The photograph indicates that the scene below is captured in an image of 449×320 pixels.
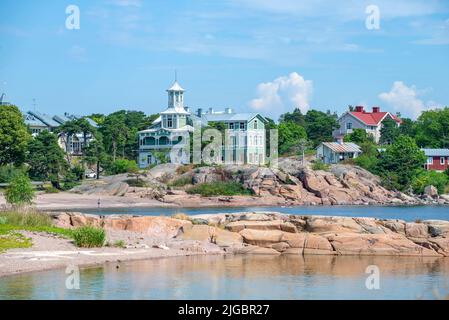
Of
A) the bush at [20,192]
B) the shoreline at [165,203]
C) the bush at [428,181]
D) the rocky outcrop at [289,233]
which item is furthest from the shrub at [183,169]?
the rocky outcrop at [289,233]

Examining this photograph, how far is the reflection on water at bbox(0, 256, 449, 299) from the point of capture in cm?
2180

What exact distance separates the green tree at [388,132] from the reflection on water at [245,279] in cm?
7132

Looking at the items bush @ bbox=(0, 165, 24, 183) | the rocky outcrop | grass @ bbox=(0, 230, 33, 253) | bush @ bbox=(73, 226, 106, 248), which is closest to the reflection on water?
the rocky outcrop

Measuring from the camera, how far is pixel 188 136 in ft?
287

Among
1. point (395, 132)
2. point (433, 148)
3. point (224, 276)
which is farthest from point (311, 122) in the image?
point (224, 276)

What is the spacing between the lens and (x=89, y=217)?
113 feet

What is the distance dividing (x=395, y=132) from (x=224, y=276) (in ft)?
255

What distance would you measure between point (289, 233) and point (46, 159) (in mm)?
48281

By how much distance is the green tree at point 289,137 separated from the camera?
295ft

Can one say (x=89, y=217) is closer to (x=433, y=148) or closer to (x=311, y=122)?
(x=433, y=148)

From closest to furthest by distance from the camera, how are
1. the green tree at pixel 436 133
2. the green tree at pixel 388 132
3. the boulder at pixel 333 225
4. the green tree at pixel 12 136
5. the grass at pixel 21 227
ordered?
1. the grass at pixel 21 227
2. the boulder at pixel 333 225
3. the green tree at pixel 12 136
4. the green tree at pixel 436 133
5. the green tree at pixel 388 132

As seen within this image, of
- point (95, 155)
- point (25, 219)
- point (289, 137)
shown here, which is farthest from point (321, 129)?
point (25, 219)

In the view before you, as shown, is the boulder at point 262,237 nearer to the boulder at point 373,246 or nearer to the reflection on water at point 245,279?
the reflection on water at point 245,279

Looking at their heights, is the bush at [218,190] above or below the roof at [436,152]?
below
